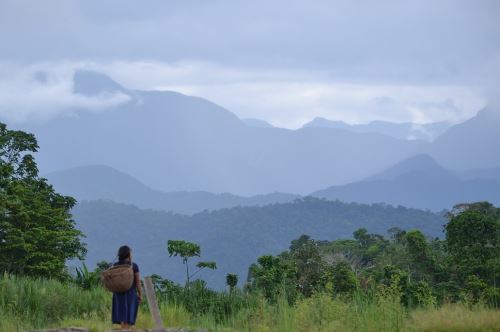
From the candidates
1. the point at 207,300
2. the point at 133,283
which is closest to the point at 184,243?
the point at 207,300

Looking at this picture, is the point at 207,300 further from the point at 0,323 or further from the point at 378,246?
the point at 378,246

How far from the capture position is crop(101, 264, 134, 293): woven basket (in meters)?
11.8

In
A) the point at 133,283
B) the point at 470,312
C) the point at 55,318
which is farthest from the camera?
the point at 55,318

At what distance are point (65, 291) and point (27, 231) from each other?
12843 mm

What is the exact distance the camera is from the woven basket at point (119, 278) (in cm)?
1177

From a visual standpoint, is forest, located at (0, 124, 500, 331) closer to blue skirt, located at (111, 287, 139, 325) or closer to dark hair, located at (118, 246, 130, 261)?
blue skirt, located at (111, 287, 139, 325)

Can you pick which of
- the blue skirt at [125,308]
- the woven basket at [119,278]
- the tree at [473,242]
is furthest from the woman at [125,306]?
the tree at [473,242]

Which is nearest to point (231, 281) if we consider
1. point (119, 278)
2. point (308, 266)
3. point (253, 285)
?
point (119, 278)

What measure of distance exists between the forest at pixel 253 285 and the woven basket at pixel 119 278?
3.20 ft

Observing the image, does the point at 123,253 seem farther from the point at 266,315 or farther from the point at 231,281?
the point at 231,281

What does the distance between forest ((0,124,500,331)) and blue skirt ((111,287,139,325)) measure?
2.14ft

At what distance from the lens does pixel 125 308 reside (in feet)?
39.1

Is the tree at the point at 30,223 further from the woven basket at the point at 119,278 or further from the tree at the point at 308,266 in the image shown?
the woven basket at the point at 119,278

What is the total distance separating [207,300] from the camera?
15.3 metres
